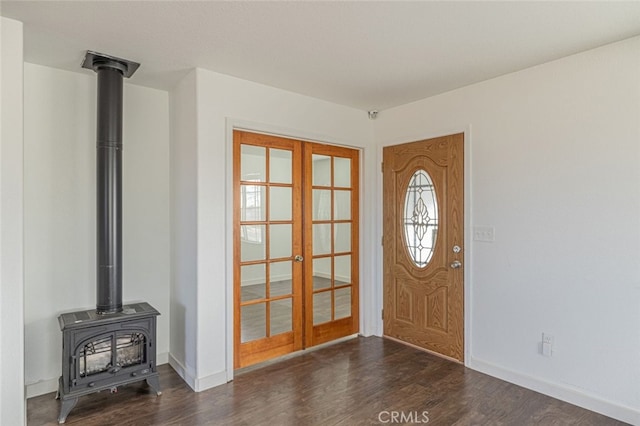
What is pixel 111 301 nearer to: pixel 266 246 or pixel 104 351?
pixel 104 351

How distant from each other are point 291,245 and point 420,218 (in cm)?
132

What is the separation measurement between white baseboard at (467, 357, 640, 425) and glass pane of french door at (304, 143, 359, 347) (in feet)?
4.52

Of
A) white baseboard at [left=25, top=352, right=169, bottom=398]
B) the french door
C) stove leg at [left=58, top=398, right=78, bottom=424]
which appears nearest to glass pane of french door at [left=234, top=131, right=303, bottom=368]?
the french door

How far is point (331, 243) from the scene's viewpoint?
12.9 ft

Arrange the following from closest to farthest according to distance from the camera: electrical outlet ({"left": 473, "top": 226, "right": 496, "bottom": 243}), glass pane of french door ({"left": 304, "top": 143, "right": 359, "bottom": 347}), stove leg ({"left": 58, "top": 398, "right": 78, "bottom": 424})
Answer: stove leg ({"left": 58, "top": 398, "right": 78, "bottom": 424}) < electrical outlet ({"left": 473, "top": 226, "right": 496, "bottom": 243}) < glass pane of french door ({"left": 304, "top": 143, "right": 359, "bottom": 347})

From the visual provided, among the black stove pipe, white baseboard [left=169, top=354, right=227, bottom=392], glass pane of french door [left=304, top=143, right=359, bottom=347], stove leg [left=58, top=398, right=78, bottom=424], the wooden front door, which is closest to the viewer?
stove leg [left=58, top=398, right=78, bottom=424]

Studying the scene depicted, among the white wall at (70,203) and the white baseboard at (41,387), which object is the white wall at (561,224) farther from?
the white baseboard at (41,387)

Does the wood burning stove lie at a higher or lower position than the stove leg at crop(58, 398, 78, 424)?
higher

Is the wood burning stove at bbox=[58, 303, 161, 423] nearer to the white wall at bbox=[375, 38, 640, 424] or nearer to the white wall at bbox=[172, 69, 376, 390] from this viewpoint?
the white wall at bbox=[172, 69, 376, 390]

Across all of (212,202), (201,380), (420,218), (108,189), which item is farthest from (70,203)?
(420,218)

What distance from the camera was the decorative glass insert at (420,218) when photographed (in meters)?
3.60
